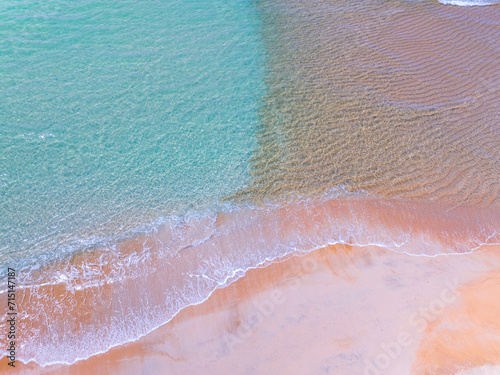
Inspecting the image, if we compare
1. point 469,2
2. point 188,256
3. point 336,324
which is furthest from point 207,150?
point 469,2

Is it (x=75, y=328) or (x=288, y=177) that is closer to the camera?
(x=75, y=328)

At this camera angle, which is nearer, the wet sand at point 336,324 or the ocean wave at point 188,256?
the wet sand at point 336,324

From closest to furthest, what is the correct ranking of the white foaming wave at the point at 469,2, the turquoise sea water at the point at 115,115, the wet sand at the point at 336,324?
the wet sand at the point at 336,324
the turquoise sea water at the point at 115,115
the white foaming wave at the point at 469,2

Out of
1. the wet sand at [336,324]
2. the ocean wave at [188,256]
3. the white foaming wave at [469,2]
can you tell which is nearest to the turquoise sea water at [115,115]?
the ocean wave at [188,256]

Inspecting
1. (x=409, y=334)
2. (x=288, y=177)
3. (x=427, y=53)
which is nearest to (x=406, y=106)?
(x=427, y=53)

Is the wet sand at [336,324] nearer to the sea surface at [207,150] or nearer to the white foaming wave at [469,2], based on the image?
the sea surface at [207,150]

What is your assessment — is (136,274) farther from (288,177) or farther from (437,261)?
(437,261)

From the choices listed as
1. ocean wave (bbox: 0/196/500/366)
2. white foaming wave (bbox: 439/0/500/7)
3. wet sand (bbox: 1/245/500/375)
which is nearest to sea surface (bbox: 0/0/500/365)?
ocean wave (bbox: 0/196/500/366)

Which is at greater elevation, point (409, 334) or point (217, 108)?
point (217, 108)
